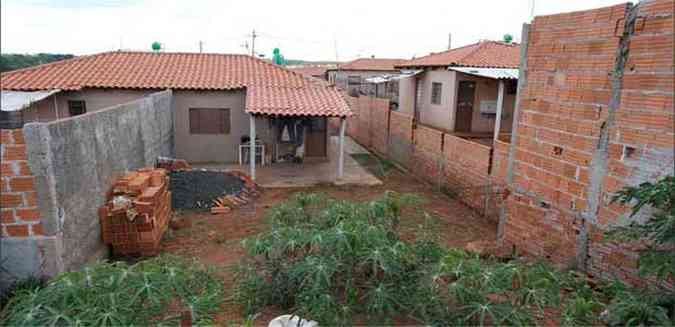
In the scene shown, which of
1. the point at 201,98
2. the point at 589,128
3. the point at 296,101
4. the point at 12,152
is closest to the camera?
the point at 12,152

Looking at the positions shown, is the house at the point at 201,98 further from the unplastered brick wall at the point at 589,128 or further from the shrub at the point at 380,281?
the shrub at the point at 380,281

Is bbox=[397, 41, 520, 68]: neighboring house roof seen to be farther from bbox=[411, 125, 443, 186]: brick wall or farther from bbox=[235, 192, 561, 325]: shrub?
bbox=[235, 192, 561, 325]: shrub

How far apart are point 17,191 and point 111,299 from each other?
274cm

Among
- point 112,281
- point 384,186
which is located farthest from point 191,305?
point 384,186

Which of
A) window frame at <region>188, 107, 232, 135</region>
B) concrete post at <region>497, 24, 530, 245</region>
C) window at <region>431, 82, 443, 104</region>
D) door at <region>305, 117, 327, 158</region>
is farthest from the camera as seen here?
window at <region>431, 82, 443, 104</region>

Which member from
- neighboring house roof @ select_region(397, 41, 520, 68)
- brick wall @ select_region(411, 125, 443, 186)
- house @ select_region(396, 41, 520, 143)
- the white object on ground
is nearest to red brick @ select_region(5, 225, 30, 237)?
the white object on ground

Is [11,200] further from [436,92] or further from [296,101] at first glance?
[436,92]

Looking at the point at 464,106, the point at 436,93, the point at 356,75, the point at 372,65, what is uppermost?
the point at 372,65

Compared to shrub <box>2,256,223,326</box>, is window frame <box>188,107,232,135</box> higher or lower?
higher

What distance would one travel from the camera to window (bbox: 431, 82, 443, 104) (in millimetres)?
16844

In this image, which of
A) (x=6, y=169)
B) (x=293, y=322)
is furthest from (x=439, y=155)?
(x=6, y=169)

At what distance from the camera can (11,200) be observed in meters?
4.82

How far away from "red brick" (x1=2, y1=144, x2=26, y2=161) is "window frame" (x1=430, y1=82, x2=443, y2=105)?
1433cm

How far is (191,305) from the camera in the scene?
11.2 feet
